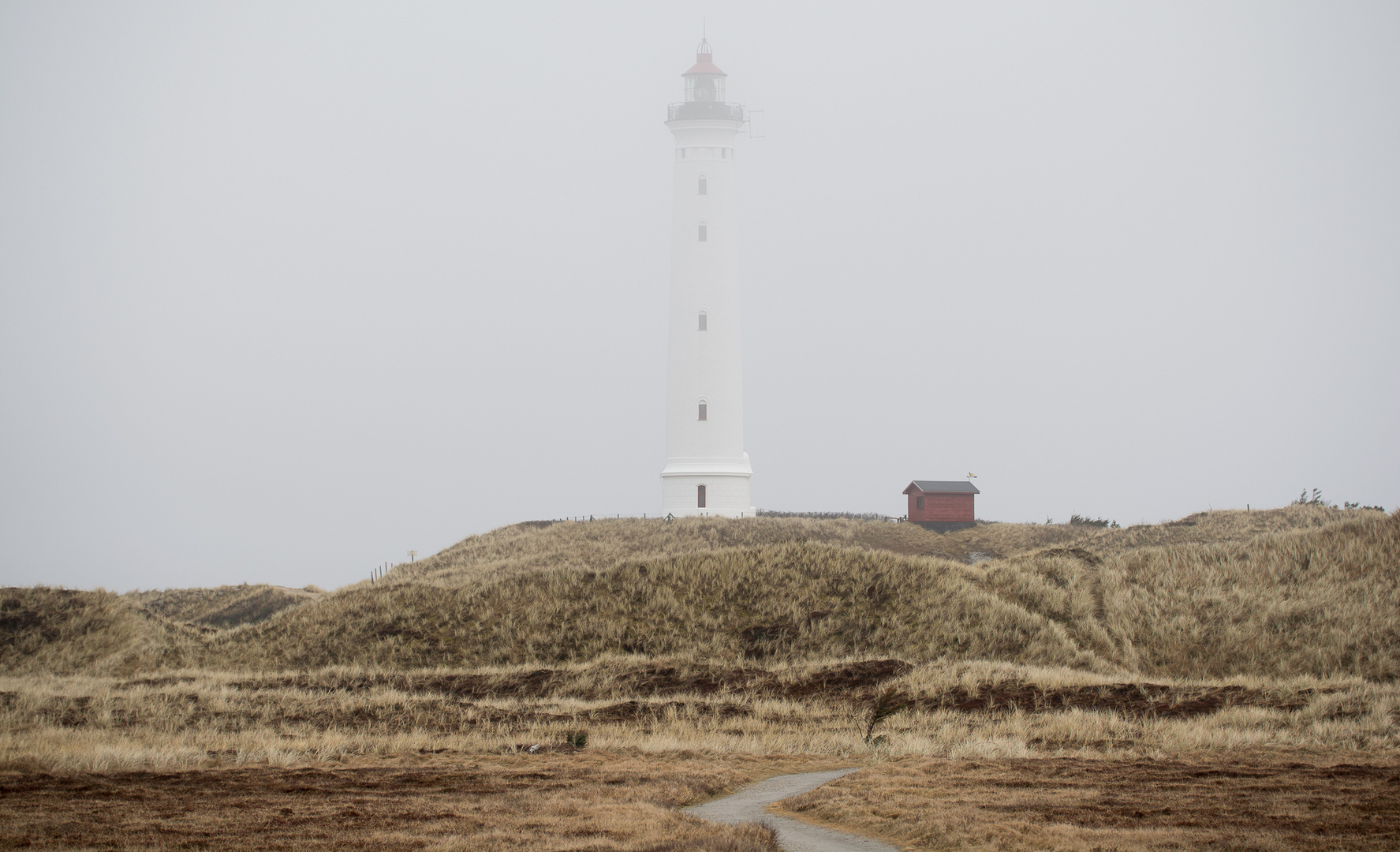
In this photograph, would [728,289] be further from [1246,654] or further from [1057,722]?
[1057,722]

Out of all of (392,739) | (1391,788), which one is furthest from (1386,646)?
(392,739)

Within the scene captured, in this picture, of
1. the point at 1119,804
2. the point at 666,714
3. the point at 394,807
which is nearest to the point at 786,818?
the point at 1119,804

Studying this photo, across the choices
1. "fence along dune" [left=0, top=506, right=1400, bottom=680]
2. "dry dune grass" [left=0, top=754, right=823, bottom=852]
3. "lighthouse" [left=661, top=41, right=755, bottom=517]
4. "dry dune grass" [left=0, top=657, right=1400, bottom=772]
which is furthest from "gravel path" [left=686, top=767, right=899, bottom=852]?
"lighthouse" [left=661, top=41, right=755, bottom=517]

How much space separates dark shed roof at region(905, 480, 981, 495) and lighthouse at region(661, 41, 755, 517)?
29.8ft

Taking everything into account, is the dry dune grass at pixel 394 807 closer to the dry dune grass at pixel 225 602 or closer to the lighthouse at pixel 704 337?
the dry dune grass at pixel 225 602

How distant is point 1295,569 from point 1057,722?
15394mm

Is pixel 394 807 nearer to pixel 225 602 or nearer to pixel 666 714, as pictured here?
pixel 666 714

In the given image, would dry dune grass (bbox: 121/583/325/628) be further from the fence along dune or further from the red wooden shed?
the red wooden shed

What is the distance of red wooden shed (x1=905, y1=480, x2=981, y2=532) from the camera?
178 ft

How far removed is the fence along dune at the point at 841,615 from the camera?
28.1 meters

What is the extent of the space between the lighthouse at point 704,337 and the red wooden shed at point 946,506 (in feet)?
29.4

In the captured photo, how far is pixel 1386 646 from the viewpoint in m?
26.2

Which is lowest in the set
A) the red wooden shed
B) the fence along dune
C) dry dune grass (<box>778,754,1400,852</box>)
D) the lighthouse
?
dry dune grass (<box>778,754,1400,852</box>)

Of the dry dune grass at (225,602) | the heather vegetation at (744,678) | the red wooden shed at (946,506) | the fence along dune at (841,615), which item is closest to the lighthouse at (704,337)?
the heather vegetation at (744,678)
